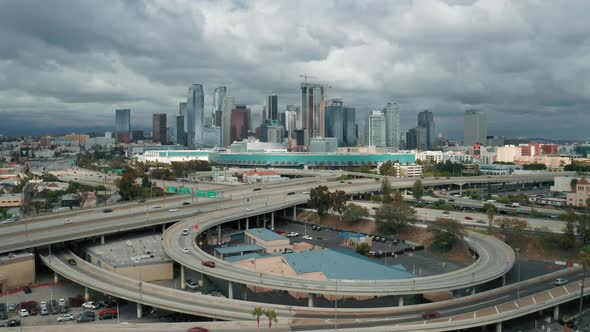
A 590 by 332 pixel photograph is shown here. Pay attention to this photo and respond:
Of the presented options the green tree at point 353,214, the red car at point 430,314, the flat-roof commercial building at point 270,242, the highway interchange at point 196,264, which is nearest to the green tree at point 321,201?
the green tree at point 353,214

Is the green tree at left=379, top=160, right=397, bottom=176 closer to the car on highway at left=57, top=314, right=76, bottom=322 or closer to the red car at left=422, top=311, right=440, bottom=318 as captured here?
the red car at left=422, top=311, right=440, bottom=318

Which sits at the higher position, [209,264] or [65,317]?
[209,264]

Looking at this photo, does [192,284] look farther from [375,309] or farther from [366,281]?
[375,309]

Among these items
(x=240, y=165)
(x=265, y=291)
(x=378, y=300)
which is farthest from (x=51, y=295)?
(x=240, y=165)

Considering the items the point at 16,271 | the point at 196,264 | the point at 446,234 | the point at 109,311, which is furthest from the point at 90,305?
the point at 446,234

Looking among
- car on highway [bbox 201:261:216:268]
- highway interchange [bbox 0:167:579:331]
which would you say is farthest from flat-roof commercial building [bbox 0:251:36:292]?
car on highway [bbox 201:261:216:268]
